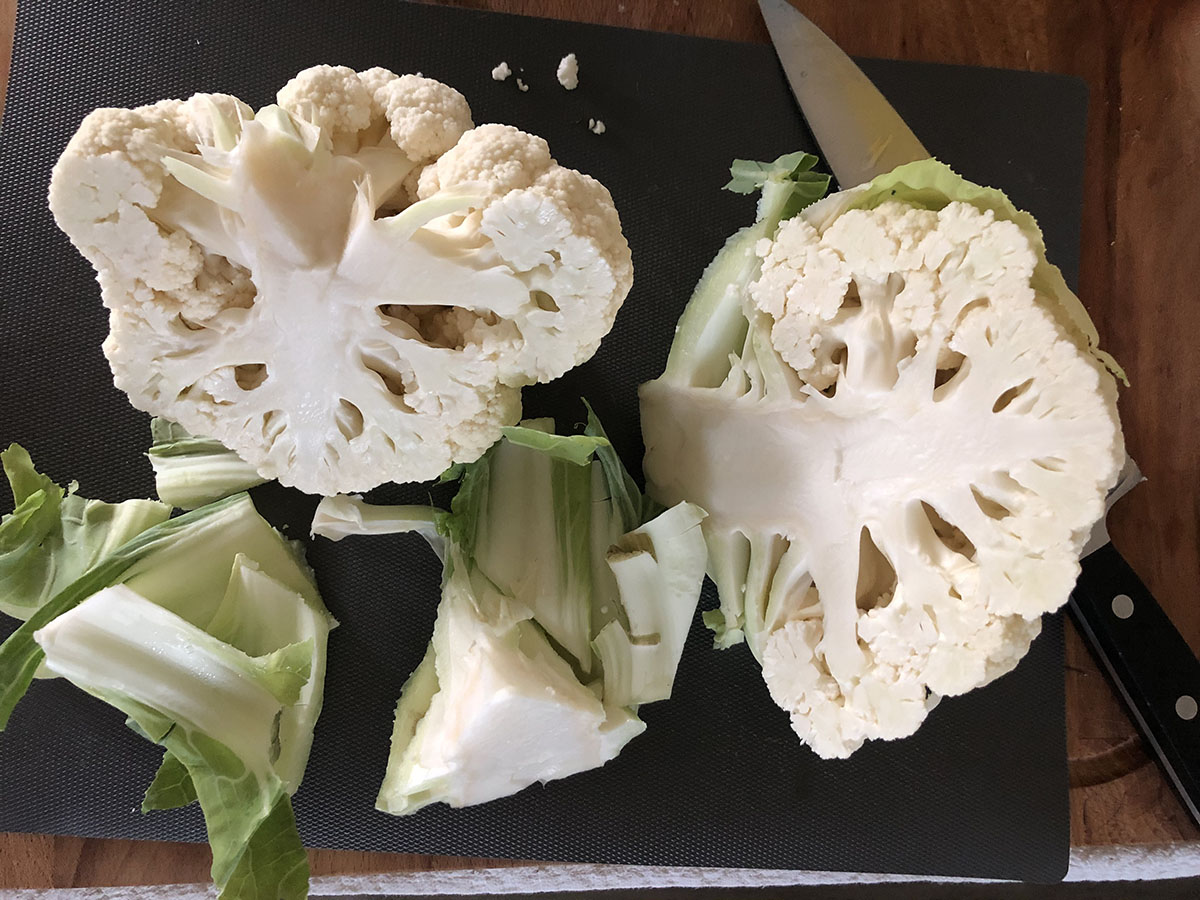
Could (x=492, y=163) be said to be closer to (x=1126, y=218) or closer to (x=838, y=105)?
(x=838, y=105)

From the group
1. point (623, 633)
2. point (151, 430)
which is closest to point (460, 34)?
point (151, 430)

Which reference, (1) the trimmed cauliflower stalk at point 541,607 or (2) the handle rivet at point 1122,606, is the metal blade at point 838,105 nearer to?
(1) the trimmed cauliflower stalk at point 541,607

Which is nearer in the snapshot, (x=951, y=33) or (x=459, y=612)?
(x=459, y=612)

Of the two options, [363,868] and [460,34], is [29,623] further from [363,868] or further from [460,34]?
[460,34]

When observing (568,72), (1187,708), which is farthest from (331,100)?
(1187,708)

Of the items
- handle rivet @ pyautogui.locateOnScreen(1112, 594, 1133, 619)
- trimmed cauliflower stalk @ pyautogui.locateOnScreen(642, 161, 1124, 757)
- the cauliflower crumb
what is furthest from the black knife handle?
the cauliflower crumb

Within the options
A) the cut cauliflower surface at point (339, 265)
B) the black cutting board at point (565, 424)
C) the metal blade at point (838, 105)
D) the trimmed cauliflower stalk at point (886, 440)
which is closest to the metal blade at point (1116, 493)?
the black cutting board at point (565, 424)

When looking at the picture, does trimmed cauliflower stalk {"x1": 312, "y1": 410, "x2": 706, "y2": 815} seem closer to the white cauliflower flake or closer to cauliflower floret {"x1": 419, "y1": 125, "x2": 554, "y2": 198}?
cauliflower floret {"x1": 419, "y1": 125, "x2": 554, "y2": 198}

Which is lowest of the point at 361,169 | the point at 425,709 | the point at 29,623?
the point at 425,709
